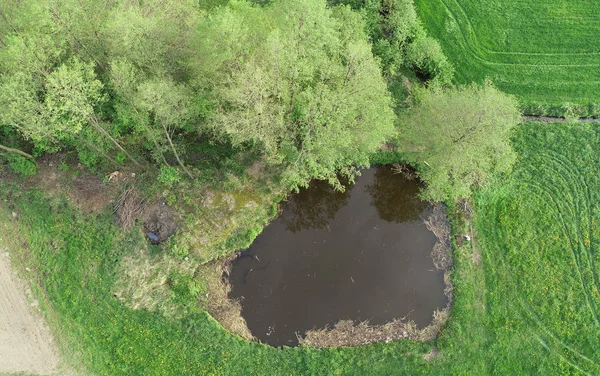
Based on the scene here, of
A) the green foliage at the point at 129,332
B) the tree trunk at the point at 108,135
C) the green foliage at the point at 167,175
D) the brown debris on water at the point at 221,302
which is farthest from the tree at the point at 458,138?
the tree trunk at the point at 108,135

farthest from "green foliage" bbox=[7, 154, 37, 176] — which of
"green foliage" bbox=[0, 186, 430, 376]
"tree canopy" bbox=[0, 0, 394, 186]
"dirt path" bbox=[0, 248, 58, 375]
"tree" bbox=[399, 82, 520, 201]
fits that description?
"tree" bbox=[399, 82, 520, 201]

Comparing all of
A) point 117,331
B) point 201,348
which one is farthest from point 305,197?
point 117,331

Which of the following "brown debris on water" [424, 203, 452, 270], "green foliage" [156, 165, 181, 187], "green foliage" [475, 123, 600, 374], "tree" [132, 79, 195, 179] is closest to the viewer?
"tree" [132, 79, 195, 179]

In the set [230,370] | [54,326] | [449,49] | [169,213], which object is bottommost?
[54,326]

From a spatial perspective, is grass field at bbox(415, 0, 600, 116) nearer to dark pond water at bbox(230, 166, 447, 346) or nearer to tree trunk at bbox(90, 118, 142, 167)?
dark pond water at bbox(230, 166, 447, 346)

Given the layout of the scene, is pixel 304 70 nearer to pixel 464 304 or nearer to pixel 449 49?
pixel 449 49

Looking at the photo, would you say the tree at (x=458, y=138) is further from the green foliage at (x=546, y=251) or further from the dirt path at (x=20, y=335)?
the dirt path at (x=20, y=335)

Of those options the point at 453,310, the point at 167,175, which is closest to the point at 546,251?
the point at 453,310
